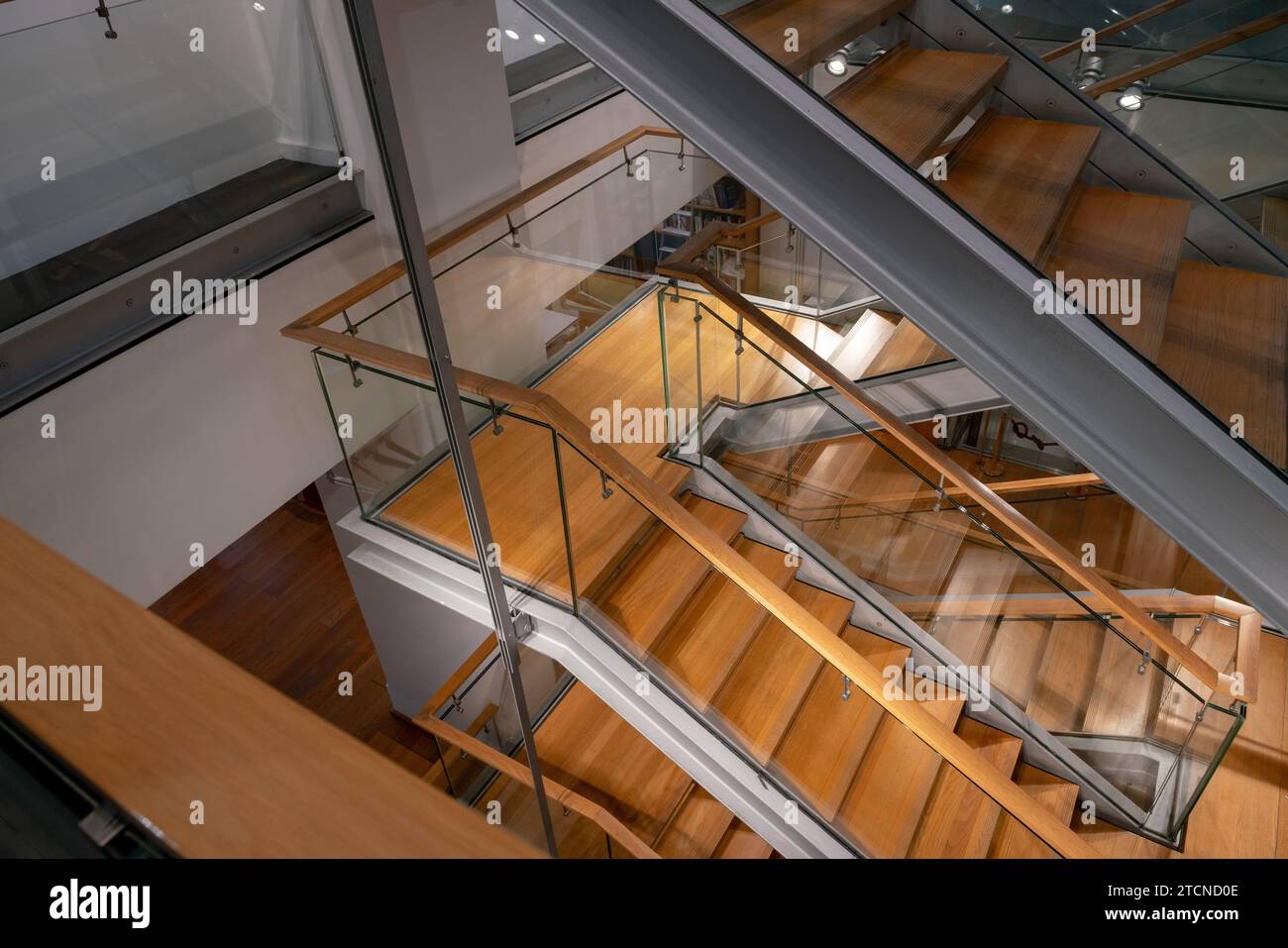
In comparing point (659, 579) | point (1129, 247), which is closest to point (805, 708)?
point (659, 579)

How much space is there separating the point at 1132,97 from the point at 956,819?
7.89ft

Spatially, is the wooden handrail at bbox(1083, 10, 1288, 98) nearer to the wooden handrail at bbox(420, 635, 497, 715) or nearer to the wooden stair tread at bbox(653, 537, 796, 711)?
the wooden stair tread at bbox(653, 537, 796, 711)

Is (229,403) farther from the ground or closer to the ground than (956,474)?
farther from the ground

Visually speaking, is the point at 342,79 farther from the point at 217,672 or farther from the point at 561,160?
the point at 217,672

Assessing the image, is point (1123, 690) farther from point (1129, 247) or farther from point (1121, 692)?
point (1129, 247)

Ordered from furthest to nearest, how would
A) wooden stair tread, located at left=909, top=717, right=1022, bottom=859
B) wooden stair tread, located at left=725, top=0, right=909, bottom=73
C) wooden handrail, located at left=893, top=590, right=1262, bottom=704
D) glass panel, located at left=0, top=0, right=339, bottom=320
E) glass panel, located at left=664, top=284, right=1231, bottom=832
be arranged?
1. wooden stair tread, located at left=909, top=717, right=1022, bottom=859
2. glass panel, located at left=664, top=284, right=1231, bottom=832
3. wooden handrail, located at left=893, top=590, right=1262, bottom=704
4. glass panel, located at left=0, top=0, right=339, bottom=320
5. wooden stair tread, located at left=725, top=0, right=909, bottom=73

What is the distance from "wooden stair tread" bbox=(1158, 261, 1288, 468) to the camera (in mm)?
1245

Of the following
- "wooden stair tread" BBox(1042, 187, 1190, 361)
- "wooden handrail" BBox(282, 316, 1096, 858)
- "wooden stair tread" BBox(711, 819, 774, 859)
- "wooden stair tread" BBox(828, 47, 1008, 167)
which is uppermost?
"wooden stair tread" BBox(828, 47, 1008, 167)

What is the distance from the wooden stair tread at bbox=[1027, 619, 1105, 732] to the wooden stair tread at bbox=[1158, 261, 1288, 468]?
3.91 feet

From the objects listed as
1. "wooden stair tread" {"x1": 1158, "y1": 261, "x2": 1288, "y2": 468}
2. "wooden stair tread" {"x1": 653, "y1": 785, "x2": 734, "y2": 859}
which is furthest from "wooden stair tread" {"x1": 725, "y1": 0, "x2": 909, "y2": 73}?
"wooden stair tread" {"x1": 653, "y1": 785, "x2": 734, "y2": 859}

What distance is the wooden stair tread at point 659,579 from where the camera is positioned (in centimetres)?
304

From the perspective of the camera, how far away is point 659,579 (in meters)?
3.15

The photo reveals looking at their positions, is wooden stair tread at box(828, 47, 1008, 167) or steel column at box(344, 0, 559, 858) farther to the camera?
wooden stair tread at box(828, 47, 1008, 167)

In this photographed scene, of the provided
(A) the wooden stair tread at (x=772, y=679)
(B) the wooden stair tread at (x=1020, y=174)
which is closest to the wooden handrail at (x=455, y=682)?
(A) the wooden stair tread at (x=772, y=679)
